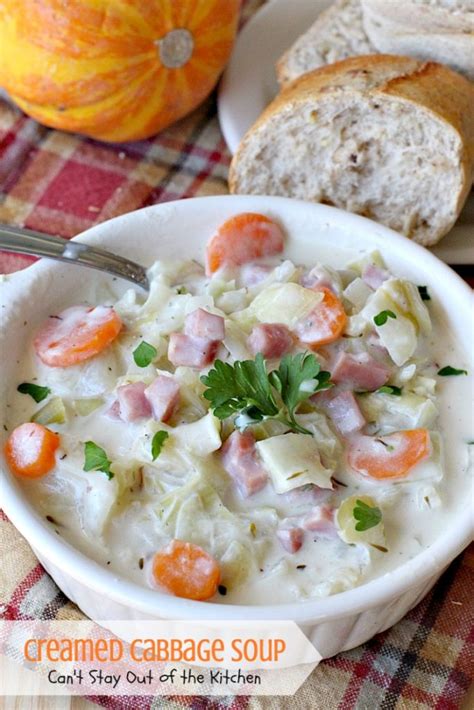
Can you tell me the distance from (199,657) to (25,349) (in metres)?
1.03

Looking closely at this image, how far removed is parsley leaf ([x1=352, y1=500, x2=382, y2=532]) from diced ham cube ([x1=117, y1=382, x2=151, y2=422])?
63 cm

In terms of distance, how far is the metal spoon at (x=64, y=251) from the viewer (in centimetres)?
289

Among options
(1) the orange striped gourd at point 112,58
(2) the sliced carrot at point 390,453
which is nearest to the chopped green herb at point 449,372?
(2) the sliced carrot at point 390,453

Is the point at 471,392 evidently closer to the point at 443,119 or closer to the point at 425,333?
the point at 425,333

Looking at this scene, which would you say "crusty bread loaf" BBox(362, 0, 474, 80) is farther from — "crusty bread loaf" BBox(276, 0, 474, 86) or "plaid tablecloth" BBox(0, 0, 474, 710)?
"plaid tablecloth" BBox(0, 0, 474, 710)

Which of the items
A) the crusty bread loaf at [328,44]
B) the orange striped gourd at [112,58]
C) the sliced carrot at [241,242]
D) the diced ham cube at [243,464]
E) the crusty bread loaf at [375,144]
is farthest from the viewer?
the crusty bread loaf at [328,44]

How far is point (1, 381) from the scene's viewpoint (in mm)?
2732

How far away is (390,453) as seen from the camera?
2506 mm

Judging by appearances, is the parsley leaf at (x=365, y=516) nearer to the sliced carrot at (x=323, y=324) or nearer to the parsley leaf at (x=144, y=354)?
the sliced carrot at (x=323, y=324)

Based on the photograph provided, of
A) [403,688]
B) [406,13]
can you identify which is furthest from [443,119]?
[403,688]

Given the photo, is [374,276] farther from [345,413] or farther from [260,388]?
[260,388]

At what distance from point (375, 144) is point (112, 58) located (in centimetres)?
101

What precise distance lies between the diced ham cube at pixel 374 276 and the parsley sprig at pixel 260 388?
0.51 metres

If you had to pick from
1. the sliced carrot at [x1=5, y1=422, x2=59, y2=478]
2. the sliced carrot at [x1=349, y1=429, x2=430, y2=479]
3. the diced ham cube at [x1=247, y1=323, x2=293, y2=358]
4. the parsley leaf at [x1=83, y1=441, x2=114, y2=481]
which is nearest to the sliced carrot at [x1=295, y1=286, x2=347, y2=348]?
the diced ham cube at [x1=247, y1=323, x2=293, y2=358]
